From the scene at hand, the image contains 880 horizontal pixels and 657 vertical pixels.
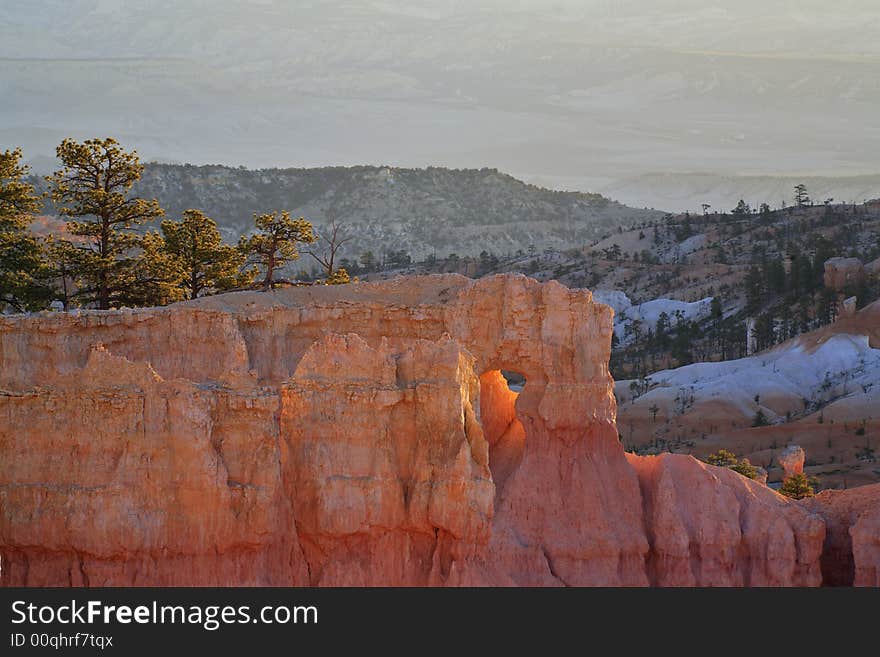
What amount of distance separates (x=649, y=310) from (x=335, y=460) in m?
64.2

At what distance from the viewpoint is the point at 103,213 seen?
129 feet

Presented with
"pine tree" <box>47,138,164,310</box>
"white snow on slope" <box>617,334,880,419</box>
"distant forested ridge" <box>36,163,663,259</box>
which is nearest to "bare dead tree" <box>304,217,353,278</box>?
"pine tree" <box>47,138,164,310</box>

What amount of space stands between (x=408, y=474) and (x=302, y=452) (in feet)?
6.55

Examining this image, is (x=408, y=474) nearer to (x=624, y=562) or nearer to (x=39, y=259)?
(x=624, y=562)

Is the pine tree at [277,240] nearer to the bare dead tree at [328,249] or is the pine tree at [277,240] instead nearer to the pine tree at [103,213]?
the bare dead tree at [328,249]

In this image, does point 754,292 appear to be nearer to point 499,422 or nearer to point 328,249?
point 499,422

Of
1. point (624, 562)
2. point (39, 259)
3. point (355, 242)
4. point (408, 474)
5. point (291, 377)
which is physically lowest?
point (624, 562)

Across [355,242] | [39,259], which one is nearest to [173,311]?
[39,259]

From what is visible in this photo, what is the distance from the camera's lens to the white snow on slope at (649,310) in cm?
8388

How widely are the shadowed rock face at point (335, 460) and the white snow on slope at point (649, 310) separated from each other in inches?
2181

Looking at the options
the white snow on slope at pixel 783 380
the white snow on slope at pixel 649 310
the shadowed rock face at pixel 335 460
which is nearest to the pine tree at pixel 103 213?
the shadowed rock face at pixel 335 460

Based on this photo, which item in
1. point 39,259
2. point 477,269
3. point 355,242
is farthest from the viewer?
point 355,242

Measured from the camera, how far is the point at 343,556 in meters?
24.6
